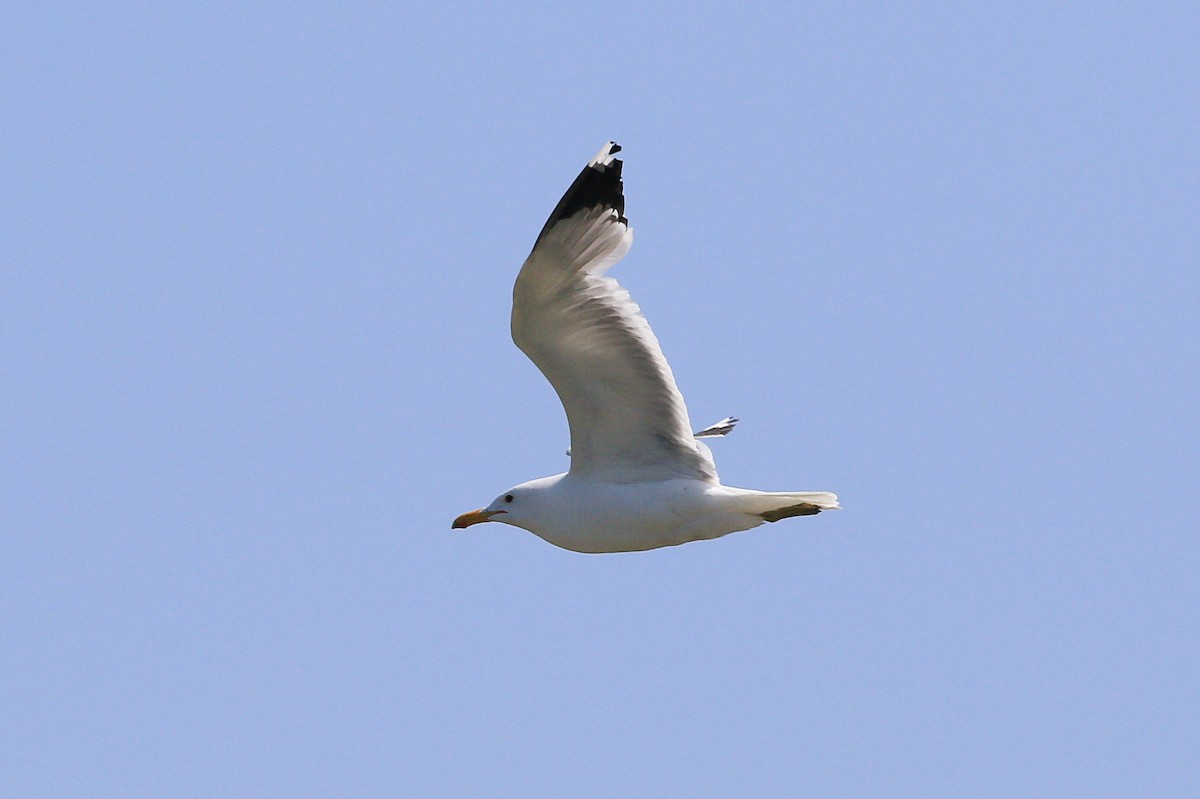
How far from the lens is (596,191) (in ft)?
32.0

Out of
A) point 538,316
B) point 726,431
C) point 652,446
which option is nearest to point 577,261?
point 538,316

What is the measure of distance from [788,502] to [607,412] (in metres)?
1.31

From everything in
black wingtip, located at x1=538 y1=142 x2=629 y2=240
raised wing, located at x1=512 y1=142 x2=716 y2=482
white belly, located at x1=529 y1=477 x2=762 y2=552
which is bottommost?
white belly, located at x1=529 y1=477 x2=762 y2=552

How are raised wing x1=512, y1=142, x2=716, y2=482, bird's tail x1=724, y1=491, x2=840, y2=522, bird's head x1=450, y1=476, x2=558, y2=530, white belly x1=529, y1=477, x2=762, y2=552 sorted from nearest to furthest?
raised wing x1=512, y1=142, x2=716, y2=482, bird's tail x1=724, y1=491, x2=840, y2=522, white belly x1=529, y1=477, x2=762, y2=552, bird's head x1=450, y1=476, x2=558, y2=530

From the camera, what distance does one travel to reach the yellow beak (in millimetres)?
10781

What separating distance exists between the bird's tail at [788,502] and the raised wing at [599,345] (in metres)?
0.45

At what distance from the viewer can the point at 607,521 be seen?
33.3 ft

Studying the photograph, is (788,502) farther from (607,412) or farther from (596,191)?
(596,191)

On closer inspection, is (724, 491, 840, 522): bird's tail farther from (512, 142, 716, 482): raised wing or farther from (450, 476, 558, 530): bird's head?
(450, 476, 558, 530): bird's head

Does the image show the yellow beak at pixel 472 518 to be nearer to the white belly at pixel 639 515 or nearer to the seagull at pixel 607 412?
the seagull at pixel 607 412

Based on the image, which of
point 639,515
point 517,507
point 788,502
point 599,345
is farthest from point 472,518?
point 788,502

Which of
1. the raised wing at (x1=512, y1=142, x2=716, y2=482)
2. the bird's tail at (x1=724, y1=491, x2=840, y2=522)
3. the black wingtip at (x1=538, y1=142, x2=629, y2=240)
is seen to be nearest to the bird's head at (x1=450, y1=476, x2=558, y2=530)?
the raised wing at (x1=512, y1=142, x2=716, y2=482)

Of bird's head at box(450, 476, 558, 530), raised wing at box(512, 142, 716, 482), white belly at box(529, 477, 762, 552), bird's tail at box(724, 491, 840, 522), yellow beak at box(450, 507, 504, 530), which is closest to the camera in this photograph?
raised wing at box(512, 142, 716, 482)

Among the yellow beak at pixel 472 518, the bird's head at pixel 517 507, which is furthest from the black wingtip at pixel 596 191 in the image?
the yellow beak at pixel 472 518
